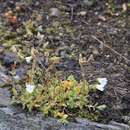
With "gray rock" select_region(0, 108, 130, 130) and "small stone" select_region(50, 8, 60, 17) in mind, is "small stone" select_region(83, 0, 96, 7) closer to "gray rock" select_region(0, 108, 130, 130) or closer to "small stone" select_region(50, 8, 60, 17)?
"small stone" select_region(50, 8, 60, 17)

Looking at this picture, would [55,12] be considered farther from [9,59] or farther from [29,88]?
[29,88]

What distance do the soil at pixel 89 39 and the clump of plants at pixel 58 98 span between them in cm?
19

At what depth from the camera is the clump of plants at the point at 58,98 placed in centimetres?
345

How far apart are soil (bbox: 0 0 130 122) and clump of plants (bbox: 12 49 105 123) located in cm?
19

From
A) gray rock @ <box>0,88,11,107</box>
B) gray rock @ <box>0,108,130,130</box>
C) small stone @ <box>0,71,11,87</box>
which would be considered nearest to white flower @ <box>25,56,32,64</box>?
small stone @ <box>0,71,11,87</box>

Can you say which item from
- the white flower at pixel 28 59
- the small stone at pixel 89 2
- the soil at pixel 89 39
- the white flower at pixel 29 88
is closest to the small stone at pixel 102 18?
the soil at pixel 89 39

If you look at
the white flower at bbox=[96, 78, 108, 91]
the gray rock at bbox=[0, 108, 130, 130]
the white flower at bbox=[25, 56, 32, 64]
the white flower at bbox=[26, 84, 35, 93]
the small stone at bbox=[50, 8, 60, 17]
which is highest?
the small stone at bbox=[50, 8, 60, 17]

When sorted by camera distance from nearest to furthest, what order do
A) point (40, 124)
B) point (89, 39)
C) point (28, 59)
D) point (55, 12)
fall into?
point (40, 124)
point (28, 59)
point (89, 39)
point (55, 12)

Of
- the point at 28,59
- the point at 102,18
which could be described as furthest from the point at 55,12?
the point at 28,59

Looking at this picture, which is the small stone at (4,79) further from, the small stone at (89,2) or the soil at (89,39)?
the small stone at (89,2)

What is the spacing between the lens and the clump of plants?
Answer: 345 cm

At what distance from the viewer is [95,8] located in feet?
15.8

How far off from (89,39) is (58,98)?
3.76 feet

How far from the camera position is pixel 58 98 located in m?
3.47
